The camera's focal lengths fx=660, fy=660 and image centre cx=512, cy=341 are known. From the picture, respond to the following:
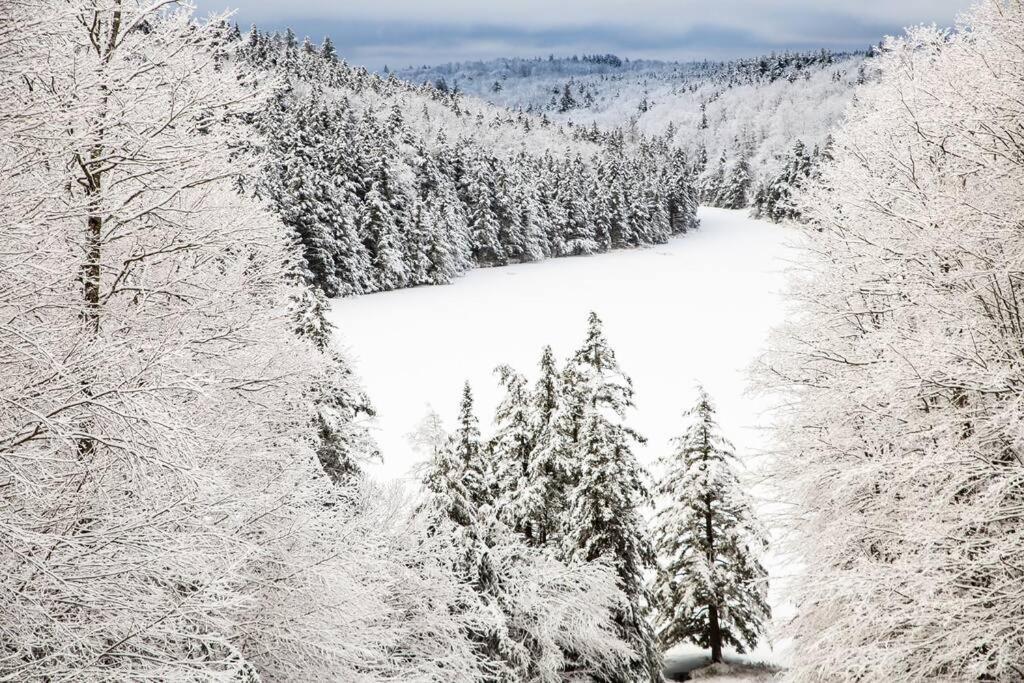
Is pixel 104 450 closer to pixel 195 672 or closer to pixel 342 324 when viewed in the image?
pixel 195 672

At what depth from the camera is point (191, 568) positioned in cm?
558

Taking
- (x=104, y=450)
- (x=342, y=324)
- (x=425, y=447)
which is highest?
(x=104, y=450)

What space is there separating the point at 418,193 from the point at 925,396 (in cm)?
8314

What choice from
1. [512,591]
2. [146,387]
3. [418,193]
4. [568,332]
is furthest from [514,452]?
[418,193]

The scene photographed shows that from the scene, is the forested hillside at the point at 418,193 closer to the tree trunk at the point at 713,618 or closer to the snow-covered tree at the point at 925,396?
the tree trunk at the point at 713,618

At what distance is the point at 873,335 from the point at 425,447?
12.0 metres

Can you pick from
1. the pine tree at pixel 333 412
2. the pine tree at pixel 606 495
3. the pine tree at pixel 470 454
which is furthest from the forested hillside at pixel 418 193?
the pine tree at pixel 470 454

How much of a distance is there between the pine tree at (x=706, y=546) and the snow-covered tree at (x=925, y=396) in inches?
432

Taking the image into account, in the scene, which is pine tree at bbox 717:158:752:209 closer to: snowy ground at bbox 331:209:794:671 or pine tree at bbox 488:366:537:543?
snowy ground at bbox 331:209:794:671

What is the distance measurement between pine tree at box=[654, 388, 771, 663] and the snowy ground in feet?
19.0

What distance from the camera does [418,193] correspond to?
86.4m

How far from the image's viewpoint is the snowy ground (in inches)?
1752

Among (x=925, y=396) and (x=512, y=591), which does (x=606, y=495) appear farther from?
(x=925, y=396)

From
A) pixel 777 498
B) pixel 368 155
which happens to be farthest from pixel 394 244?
pixel 777 498
